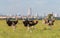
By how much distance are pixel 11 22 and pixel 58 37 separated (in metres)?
7.68

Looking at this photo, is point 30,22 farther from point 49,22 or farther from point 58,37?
point 58,37

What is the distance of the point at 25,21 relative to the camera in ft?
76.8

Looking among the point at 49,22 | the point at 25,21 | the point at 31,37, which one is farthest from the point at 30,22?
the point at 31,37

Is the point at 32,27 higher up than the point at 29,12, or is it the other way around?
the point at 29,12

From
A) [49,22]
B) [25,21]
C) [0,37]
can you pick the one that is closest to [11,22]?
[25,21]

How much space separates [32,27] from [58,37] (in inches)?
322

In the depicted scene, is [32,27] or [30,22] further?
[32,27]

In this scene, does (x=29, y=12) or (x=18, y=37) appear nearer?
(x=18, y=37)

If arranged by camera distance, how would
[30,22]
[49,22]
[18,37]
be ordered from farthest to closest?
1. [49,22]
2. [30,22]
3. [18,37]

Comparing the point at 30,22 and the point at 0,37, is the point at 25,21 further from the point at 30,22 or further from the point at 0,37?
the point at 0,37

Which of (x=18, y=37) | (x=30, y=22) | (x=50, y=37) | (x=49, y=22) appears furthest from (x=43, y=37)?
(x=49, y=22)

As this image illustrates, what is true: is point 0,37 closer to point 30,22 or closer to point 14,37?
point 14,37

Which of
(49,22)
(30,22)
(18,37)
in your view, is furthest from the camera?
(49,22)

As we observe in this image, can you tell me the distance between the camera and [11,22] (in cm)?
2378
